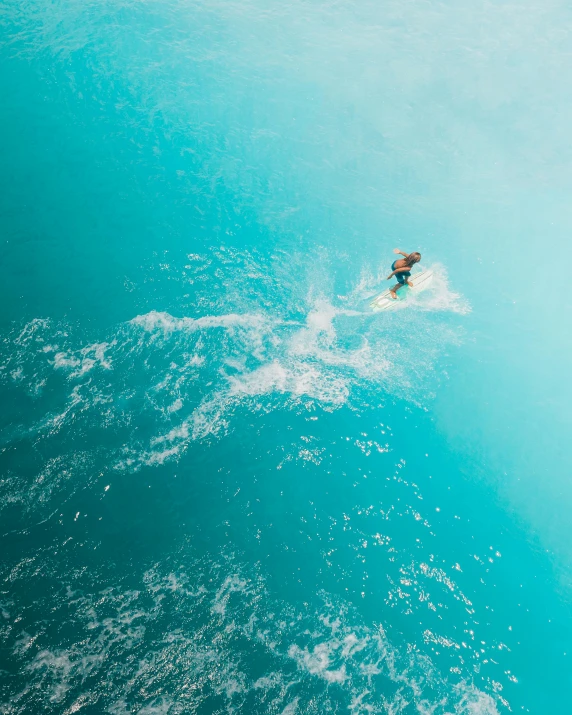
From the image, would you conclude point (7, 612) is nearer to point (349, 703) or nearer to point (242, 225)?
point (349, 703)

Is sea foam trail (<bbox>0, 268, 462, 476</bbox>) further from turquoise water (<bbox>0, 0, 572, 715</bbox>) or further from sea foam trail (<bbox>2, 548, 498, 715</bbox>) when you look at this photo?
sea foam trail (<bbox>2, 548, 498, 715</bbox>)

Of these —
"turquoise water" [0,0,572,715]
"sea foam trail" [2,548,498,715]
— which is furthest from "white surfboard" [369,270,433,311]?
"sea foam trail" [2,548,498,715]

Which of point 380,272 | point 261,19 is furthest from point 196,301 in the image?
point 261,19

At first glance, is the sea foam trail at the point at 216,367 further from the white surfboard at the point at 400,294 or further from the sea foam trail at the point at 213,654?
the sea foam trail at the point at 213,654

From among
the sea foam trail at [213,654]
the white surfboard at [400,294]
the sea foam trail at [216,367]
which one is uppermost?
the white surfboard at [400,294]

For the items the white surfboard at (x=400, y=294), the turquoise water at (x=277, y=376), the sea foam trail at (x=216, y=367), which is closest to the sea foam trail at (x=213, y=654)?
the turquoise water at (x=277, y=376)

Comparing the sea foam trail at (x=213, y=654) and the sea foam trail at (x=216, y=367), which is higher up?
the sea foam trail at (x=216, y=367)

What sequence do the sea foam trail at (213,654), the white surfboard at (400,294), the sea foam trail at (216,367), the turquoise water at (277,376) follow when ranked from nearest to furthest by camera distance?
1. the sea foam trail at (213,654)
2. the turquoise water at (277,376)
3. the sea foam trail at (216,367)
4. the white surfboard at (400,294)

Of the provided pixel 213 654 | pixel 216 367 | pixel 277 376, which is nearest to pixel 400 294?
pixel 277 376
